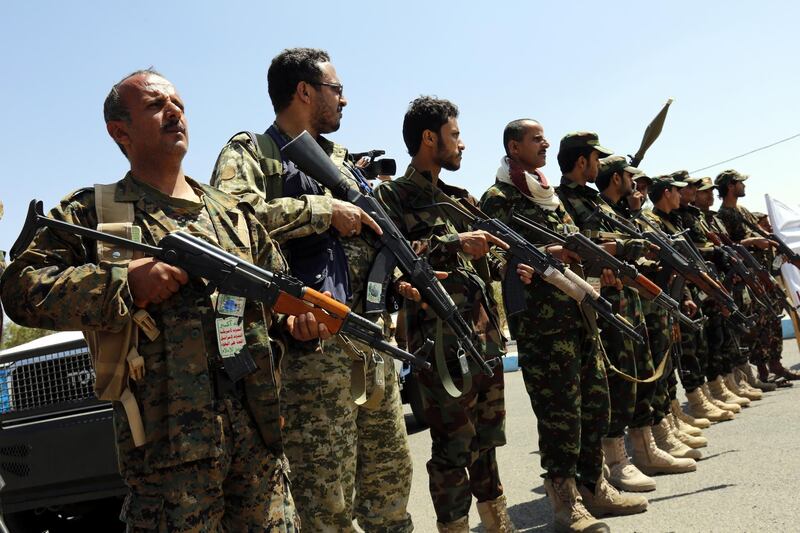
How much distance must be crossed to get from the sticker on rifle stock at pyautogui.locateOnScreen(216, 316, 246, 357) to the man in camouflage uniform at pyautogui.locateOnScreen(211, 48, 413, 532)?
1.90 ft

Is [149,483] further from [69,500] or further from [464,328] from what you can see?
[69,500]

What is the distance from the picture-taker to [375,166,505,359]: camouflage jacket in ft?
14.0

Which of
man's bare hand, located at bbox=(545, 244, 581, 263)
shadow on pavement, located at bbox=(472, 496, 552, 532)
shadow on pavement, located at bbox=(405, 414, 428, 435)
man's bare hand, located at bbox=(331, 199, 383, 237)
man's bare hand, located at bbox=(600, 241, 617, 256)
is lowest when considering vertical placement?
shadow on pavement, located at bbox=(472, 496, 552, 532)

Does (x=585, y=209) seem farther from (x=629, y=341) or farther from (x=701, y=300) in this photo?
(x=701, y=300)

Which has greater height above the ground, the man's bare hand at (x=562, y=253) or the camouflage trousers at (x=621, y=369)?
the man's bare hand at (x=562, y=253)

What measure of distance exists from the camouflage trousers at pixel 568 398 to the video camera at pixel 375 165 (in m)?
1.32

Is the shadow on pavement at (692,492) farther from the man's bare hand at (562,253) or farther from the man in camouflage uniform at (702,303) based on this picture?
the man in camouflage uniform at (702,303)

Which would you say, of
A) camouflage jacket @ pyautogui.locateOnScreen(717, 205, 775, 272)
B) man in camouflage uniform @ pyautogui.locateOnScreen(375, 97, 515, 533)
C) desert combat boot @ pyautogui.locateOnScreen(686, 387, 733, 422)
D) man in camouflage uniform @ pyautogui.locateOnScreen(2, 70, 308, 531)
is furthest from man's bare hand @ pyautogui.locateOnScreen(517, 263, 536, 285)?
camouflage jacket @ pyautogui.locateOnScreen(717, 205, 775, 272)

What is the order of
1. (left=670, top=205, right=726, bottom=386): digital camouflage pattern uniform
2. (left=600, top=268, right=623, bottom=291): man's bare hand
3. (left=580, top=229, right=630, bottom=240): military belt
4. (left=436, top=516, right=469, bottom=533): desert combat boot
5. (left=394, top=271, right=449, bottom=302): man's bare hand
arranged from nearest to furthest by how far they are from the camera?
(left=394, top=271, right=449, bottom=302): man's bare hand, (left=436, top=516, right=469, bottom=533): desert combat boot, (left=600, top=268, right=623, bottom=291): man's bare hand, (left=580, top=229, right=630, bottom=240): military belt, (left=670, top=205, right=726, bottom=386): digital camouflage pattern uniform

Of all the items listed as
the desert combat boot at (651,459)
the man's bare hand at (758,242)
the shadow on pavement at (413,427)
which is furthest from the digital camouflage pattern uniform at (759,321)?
the desert combat boot at (651,459)

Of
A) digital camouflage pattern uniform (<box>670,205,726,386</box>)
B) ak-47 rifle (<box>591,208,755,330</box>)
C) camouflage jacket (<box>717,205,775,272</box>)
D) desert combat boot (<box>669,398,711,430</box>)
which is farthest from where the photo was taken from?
camouflage jacket (<box>717,205,775,272</box>)

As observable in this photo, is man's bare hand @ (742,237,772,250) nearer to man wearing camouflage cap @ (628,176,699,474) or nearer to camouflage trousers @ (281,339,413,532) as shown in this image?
man wearing camouflage cap @ (628,176,699,474)

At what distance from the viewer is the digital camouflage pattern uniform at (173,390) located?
91.6 inches

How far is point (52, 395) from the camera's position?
4922 mm
